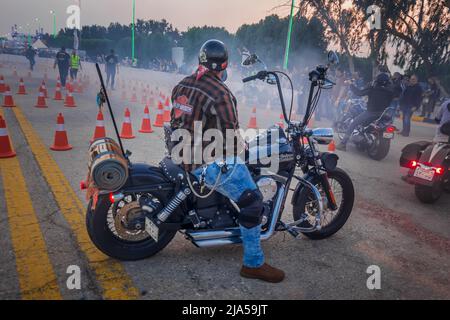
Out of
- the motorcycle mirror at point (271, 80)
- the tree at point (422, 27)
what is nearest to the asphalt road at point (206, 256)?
the motorcycle mirror at point (271, 80)

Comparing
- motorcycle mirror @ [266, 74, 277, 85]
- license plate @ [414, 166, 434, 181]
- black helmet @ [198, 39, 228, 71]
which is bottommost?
license plate @ [414, 166, 434, 181]

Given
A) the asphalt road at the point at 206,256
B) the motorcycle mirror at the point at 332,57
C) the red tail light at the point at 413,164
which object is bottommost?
the asphalt road at the point at 206,256

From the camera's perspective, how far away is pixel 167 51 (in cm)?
7988

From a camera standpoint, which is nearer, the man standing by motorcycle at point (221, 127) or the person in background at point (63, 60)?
the man standing by motorcycle at point (221, 127)

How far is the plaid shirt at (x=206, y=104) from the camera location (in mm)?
2834

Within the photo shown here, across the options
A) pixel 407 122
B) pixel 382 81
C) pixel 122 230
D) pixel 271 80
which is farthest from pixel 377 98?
pixel 122 230

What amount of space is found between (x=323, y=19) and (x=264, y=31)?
26886 mm

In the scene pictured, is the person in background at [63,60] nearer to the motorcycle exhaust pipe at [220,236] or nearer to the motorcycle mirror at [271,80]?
the motorcycle mirror at [271,80]

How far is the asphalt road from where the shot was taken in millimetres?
2916

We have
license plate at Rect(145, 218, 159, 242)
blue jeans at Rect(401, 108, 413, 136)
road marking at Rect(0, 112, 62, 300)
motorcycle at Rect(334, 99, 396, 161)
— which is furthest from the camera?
blue jeans at Rect(401, 108, 413, 136)

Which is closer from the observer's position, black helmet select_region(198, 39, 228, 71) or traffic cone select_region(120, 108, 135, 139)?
black helmet select_region(198, 39, 228, 71)

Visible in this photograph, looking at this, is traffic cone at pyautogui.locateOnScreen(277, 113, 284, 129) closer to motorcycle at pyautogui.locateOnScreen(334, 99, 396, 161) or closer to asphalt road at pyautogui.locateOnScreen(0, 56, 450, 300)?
asphalt road at pyautogui.locateOnScreen(0, 56, 450, 300)

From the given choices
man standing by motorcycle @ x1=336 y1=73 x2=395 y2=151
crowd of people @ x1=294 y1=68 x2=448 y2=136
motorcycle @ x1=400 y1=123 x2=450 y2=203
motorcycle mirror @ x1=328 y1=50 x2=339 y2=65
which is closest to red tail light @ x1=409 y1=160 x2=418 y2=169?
motorcycle @ x1=400 y1=123 x2=450 y2=203

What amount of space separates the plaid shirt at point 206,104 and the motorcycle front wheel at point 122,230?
0.78 metres
